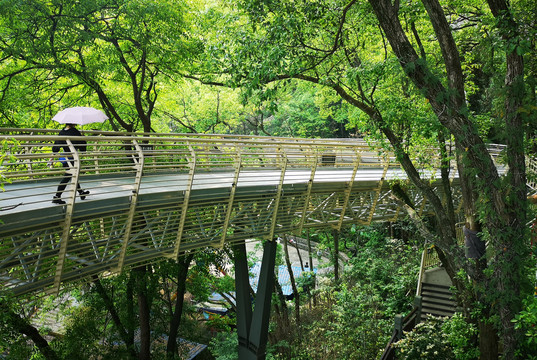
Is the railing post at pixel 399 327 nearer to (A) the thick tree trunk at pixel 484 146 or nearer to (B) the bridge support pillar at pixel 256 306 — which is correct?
(B) the bridge support pillar at pixel 256 306

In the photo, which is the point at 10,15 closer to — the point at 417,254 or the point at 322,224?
the point at 322,224

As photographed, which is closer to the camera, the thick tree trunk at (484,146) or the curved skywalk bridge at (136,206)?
the curved skywalk bridge at (136,206)

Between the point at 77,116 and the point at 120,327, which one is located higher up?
the point at 77,116

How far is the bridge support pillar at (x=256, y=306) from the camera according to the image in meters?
9.00

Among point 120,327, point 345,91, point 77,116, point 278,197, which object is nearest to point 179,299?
point 120,327

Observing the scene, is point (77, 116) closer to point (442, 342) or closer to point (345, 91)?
point (345, 91)

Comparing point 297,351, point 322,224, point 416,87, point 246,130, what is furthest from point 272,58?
point 246,130

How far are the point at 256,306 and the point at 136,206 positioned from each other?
4.42 m

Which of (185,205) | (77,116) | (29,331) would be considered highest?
(77,116)

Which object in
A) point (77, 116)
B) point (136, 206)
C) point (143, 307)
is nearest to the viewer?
point (136, 206)

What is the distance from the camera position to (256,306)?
914 cm

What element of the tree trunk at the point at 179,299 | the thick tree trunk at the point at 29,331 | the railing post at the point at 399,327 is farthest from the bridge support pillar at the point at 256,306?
the thick tree trunk at the point at 29,331

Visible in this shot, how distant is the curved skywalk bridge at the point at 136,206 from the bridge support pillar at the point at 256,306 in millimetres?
Result: 796

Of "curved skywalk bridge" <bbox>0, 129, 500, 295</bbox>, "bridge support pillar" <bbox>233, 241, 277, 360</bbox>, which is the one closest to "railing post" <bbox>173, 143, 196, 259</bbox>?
"curved skywalk bridge" <bbox>0, 129, 500, 295</bbox>
